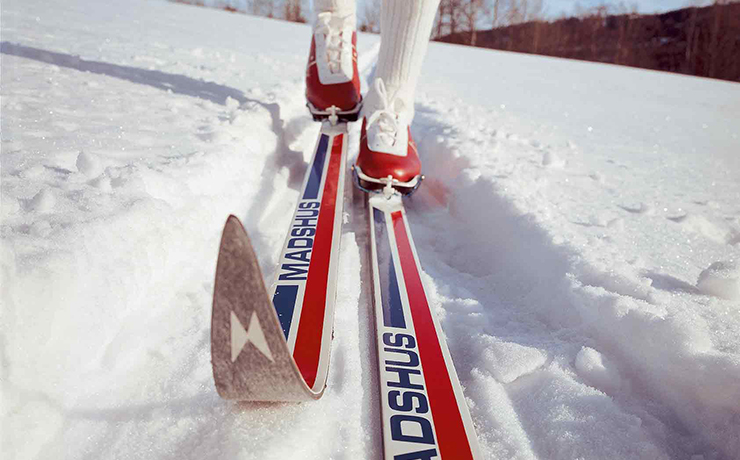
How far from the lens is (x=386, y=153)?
1.50 meters

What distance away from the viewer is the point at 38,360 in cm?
66

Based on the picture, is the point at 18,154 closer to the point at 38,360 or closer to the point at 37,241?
the point at 37,241

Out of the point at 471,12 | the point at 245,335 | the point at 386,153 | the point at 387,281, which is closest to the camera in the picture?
the point at 245,335

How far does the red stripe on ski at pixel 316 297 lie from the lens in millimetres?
776

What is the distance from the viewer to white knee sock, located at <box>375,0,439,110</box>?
1540 mm

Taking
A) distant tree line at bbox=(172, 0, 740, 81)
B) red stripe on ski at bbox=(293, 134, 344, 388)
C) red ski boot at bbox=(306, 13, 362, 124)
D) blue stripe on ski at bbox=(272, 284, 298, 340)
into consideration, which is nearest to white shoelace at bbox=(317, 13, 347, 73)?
red ski boot at bbox=(306, 13, 362, 124)

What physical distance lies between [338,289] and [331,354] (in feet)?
0.74

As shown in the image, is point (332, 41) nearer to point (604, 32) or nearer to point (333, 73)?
point (333, 73)

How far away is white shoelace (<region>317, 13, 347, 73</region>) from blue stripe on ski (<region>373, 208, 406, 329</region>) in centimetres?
87

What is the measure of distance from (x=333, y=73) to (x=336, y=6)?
0.31 meters

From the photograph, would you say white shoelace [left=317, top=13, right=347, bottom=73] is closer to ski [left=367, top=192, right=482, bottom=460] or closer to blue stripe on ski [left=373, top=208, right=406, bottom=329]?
blue stripe on ski [left=373, top=208, right=406, bottom=329]

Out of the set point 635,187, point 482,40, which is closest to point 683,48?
point 482,40

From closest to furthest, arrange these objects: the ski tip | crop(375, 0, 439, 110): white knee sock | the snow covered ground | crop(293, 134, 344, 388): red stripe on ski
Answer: the ski tip → the snow covered ground → crop(293, 134, 344, 388): red stripe on ski → crop(375, 0, 439, 110): white knee sock

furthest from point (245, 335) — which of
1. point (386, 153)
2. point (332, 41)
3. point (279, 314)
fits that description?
point (332, 41)
